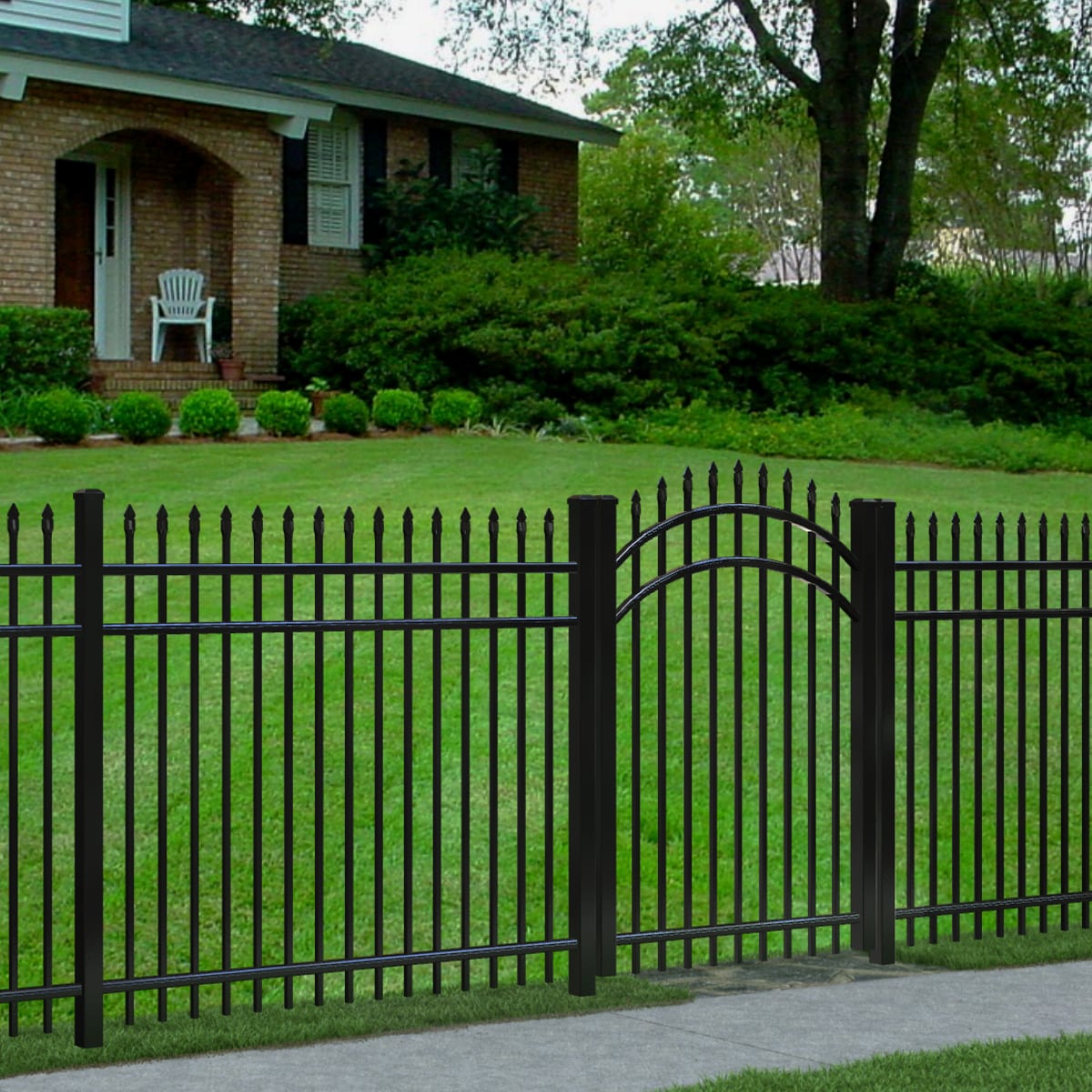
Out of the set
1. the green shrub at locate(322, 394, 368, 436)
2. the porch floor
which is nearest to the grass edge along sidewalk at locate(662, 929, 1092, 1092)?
the green shrub at locate(322, 394, 368, 436)

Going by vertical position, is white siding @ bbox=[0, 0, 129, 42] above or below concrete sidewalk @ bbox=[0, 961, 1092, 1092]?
above

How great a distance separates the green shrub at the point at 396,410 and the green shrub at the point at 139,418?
2.25m

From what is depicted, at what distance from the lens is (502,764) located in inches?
345

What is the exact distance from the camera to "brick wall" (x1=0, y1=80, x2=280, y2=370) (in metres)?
20.0

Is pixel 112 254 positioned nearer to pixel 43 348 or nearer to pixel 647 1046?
pixel 43 348

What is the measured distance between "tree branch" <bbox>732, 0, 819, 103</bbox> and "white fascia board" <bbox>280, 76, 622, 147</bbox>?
11.3 feet

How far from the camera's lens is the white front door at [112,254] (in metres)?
22.5

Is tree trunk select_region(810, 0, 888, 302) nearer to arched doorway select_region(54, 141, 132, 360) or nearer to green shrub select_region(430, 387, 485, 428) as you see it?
green shrub select_region(430, 387, 485, 428)

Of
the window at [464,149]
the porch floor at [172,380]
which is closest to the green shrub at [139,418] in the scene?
the porch floor at [172,380]

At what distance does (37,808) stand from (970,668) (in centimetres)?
533

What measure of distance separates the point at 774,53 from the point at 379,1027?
2071 cm

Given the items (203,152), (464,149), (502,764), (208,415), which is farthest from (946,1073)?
(464,149)

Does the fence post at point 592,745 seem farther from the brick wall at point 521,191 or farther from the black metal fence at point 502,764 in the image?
the brick wall at point 521,191

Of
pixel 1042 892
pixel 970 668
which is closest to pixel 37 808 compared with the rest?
pixel 1042 892
